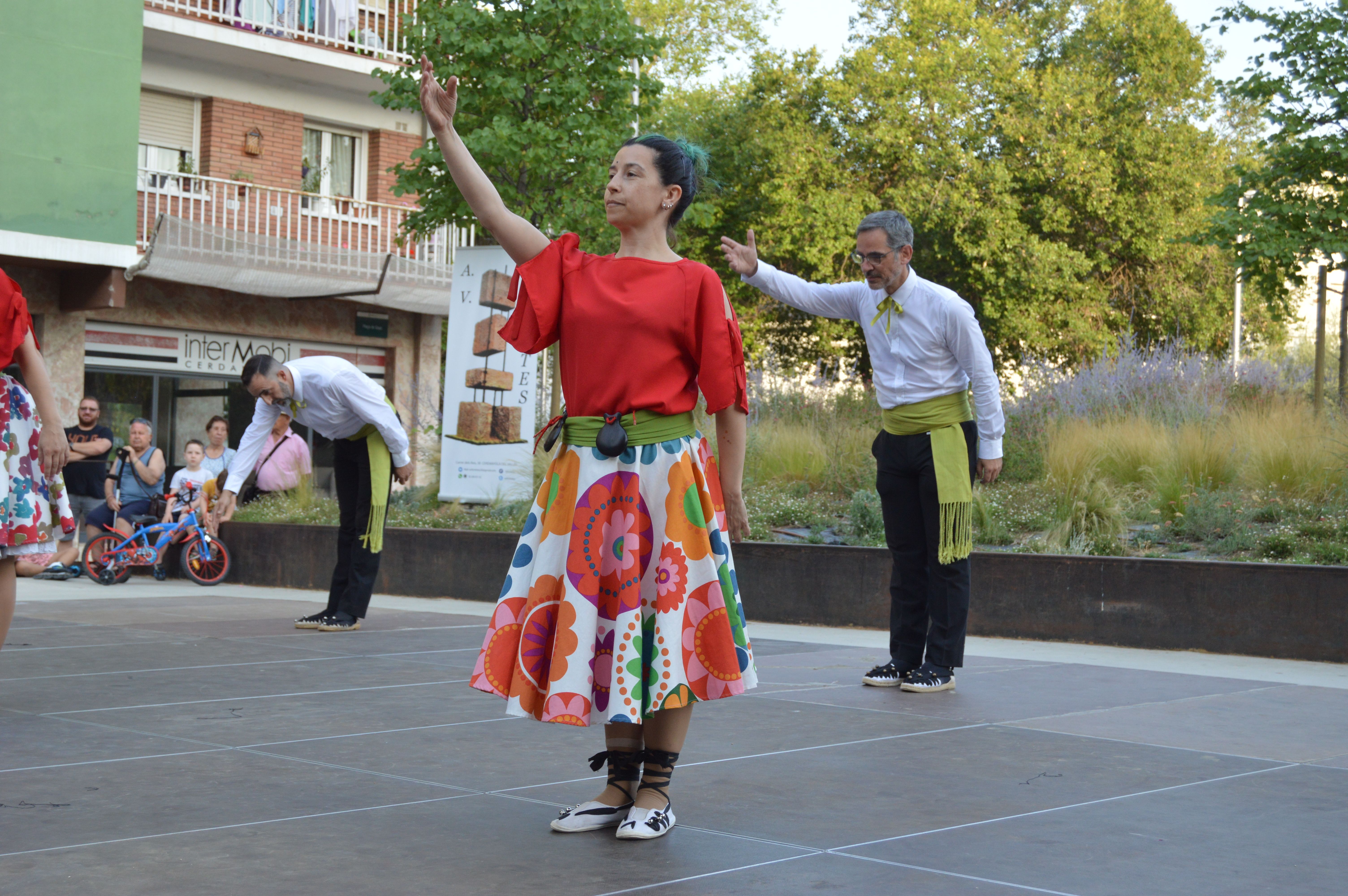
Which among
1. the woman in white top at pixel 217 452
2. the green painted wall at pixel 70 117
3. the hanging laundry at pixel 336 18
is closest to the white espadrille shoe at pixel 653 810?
the woman in white top at pixel 217 452

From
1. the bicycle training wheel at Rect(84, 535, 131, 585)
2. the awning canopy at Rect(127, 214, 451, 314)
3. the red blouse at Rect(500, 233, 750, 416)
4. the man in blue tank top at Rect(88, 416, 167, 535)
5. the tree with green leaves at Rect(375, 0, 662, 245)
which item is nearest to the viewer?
the red blouse at Rect(500, 233, 750, 416)

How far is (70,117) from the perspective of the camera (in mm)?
18047

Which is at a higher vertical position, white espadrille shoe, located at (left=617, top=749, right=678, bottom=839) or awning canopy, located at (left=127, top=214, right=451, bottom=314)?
awning canopy, located at (left=127, top=214, right=451, bottom=314)

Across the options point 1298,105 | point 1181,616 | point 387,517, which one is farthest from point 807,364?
point 1181,616

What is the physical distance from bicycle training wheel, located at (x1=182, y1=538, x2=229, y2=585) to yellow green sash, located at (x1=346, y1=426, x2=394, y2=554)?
Answer: 17.5 ft

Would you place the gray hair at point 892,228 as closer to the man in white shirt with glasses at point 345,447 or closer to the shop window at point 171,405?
the man in white shirt with glasses at point 345,447

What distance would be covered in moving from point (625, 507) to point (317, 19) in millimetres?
21070

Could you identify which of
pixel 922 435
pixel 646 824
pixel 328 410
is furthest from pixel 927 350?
pixel 328 410

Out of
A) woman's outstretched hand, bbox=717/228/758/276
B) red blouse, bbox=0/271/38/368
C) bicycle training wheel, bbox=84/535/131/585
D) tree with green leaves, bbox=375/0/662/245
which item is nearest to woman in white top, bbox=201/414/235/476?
bicycle training wheel, bbox=84/535/131/585

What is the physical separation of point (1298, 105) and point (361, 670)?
15.7 metres

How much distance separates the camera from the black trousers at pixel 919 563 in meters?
6.28

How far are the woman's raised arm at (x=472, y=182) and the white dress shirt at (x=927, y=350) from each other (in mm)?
2493

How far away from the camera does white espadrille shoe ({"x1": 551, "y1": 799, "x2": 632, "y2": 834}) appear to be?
359cm

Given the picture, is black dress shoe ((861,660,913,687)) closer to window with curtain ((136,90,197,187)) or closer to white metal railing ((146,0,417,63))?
white metal railing ((146,0,417,63))
